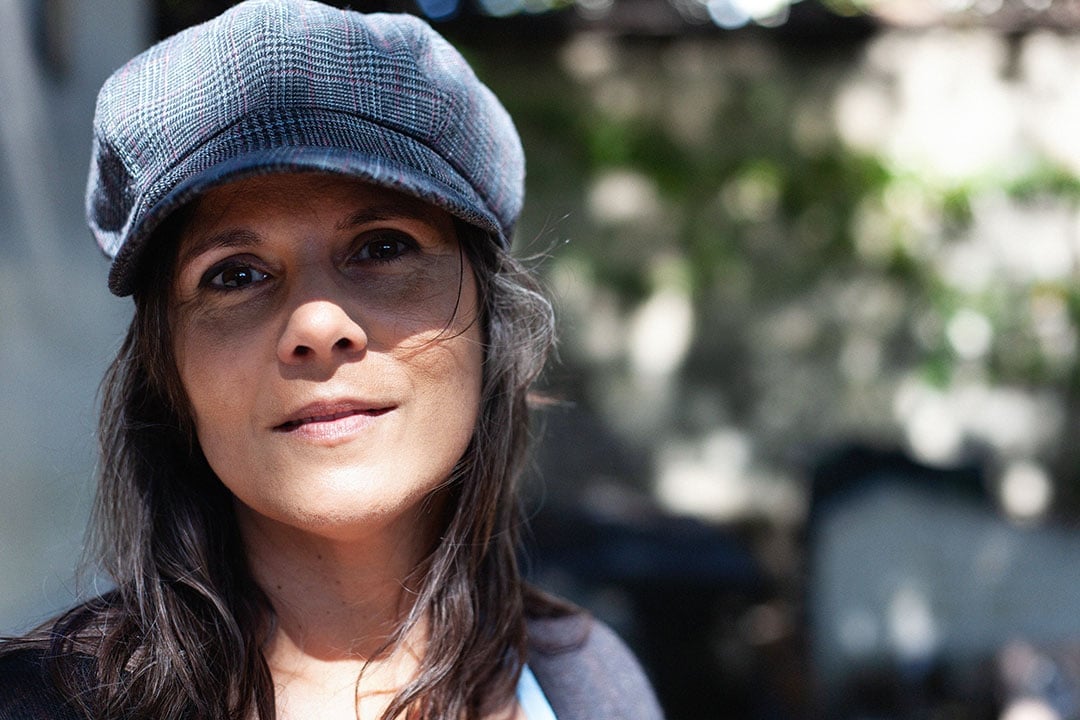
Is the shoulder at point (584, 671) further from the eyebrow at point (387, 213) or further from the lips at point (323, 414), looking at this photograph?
the eyebrow at point (387, 213)

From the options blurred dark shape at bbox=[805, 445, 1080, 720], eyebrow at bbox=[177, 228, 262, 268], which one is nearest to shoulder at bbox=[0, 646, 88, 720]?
eyebrow at bbox=[177, 228, 262, 268]

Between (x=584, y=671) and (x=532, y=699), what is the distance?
139mm

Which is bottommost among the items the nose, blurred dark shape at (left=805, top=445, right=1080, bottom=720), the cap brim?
blurred dark shape at (left=805, top=445, right=1080, bottom=720)

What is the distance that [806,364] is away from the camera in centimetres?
397

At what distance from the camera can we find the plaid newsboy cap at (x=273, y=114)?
1.05 metres

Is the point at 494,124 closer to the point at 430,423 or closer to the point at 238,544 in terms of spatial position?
the point at 430,423

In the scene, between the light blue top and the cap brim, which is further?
the light blue top

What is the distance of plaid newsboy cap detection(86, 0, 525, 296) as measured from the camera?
105 centimetres

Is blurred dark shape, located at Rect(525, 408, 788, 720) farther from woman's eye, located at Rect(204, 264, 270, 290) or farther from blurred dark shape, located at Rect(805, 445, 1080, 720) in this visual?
woman's eye, located at Rect(204, 264, 270, 290)

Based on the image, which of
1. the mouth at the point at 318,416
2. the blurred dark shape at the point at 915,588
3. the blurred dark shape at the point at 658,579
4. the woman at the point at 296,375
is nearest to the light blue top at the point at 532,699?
the woman at the point at 296,375

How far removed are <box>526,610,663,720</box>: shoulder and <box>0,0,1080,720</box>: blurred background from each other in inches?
78.8

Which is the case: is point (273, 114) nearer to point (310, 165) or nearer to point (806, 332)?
point (310, 165)

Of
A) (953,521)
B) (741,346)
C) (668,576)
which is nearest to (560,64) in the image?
(741,346)

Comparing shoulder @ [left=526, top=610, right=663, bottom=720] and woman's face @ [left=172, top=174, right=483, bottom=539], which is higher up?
woman's face @ [left=172, top=174, right=483, bottom=539]
